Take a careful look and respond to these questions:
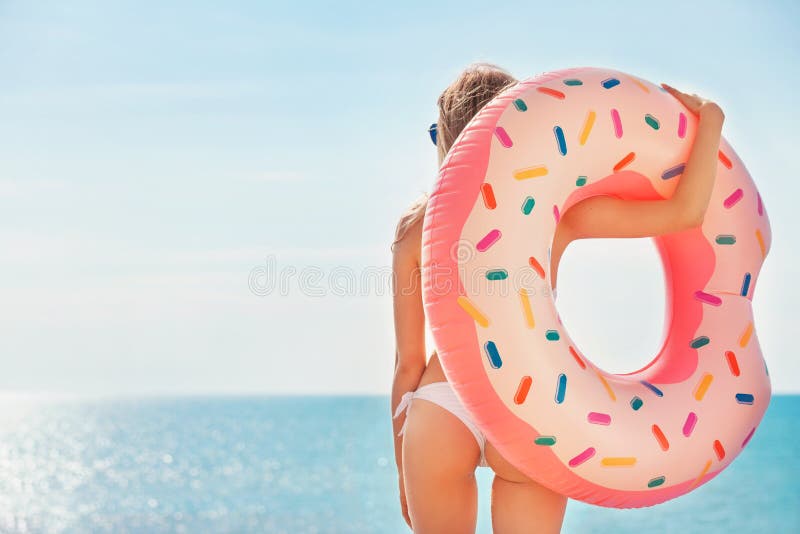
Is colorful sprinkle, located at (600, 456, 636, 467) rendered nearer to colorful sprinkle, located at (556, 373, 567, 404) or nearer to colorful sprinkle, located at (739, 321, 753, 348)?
colorful sprinkle, located at (556, 373, 567, 404)

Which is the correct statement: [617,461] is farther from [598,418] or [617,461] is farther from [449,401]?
[449,401]

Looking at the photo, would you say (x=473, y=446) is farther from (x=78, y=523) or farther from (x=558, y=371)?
(x=78, y=523)

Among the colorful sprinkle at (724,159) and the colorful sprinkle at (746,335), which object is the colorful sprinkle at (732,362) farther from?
the colorful sprinkle at (724,159)

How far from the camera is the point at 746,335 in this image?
2545 millimetres

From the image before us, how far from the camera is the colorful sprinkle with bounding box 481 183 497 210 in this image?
7.08ft

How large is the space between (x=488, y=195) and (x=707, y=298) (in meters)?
0.83

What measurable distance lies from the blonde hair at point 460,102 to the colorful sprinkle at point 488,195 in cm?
33

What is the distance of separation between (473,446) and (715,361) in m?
0.72

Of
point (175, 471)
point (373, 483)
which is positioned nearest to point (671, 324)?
point (373, 483)

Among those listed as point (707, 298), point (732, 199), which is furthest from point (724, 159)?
point (707, 298)

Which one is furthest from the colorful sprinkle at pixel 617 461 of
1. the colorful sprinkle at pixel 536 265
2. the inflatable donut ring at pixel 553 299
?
the colorful sprinkle at pixel 536 265

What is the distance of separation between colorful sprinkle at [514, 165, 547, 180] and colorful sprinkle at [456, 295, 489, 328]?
0.34 m

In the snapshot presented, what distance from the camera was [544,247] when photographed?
223 centimetres

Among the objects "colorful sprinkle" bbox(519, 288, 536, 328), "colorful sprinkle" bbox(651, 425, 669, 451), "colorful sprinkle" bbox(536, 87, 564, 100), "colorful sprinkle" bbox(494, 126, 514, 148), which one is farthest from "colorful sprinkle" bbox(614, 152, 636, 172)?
"colorful sprinkle" bbox(651, 425, 669, 451)
